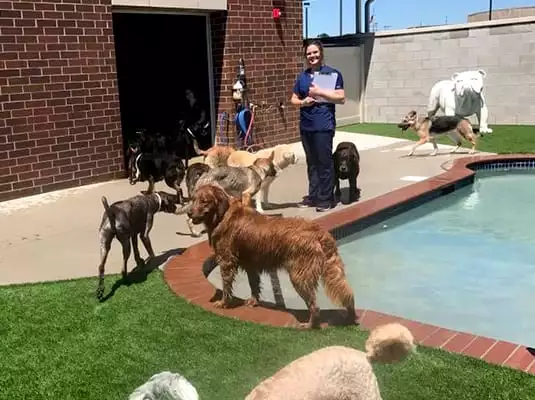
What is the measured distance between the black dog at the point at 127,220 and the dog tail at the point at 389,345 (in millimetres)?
2776

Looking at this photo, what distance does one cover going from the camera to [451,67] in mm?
16844

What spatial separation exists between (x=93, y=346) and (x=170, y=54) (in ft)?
32.8

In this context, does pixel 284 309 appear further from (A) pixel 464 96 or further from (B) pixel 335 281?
(A) pixel 464 96

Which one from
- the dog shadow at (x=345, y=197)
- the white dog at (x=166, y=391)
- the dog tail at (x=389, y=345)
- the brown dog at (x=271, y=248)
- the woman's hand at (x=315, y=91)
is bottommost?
the dog shadow at (x=345, y=197)

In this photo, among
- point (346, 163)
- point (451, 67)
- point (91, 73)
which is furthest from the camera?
point (451, 67)

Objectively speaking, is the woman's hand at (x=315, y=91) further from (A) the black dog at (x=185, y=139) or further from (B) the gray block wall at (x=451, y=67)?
(B) the gray block wall at (x=451, y=67)

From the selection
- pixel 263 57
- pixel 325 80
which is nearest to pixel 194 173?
pixel 325 80

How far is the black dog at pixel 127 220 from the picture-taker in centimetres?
465

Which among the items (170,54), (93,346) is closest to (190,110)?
(170,54)

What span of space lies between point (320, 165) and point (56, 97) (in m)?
4.05

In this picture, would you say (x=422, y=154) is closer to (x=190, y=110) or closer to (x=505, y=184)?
(x=505, y=184)

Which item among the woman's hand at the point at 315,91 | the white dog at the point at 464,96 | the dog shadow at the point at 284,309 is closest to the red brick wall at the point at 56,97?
the woman's hand at the point at 315,91

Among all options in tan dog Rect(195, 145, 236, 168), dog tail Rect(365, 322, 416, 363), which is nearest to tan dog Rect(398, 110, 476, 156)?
tan dog Rect(195, 145, 236, 168)

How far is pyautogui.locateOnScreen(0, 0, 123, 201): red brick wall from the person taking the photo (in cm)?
834
